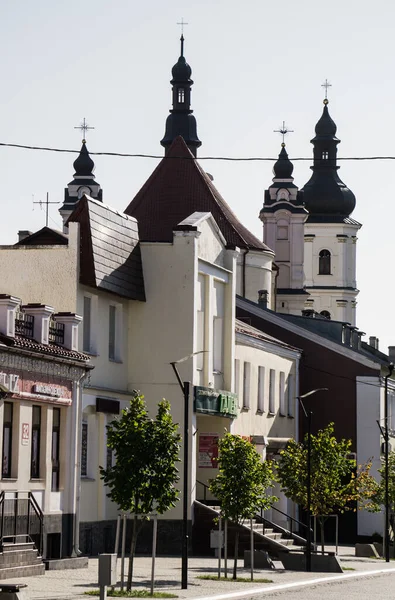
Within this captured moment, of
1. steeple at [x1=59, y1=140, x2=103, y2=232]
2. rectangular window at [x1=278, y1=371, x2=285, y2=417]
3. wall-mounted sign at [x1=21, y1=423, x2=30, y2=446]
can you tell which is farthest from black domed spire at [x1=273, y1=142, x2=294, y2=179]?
wall-mounted sign at [x1=21, y1=423, x2=30, y2=446]

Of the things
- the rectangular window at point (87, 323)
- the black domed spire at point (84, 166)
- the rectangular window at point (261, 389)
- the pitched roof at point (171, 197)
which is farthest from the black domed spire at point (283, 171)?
the rectangular window at point (87, 323)

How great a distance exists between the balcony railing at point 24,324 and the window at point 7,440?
5.79 feet

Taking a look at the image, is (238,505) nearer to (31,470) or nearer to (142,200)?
(31,470)

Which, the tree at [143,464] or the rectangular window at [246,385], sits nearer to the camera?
the tree at [143,464]

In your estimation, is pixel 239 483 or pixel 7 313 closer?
pixel 7 313

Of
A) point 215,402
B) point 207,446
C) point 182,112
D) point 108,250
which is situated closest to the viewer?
point 108,250

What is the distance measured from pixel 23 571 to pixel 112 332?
573 inches

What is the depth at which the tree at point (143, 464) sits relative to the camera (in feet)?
105

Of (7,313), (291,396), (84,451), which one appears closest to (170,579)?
(7,313)

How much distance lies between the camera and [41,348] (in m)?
35.9

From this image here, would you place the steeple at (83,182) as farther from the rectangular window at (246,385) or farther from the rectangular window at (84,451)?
the rectangular window at (84,451)

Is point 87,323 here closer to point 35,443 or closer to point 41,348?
point 35,443

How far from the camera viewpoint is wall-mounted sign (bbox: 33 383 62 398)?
36.3 meters

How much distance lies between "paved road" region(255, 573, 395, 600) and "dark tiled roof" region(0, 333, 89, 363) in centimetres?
771
